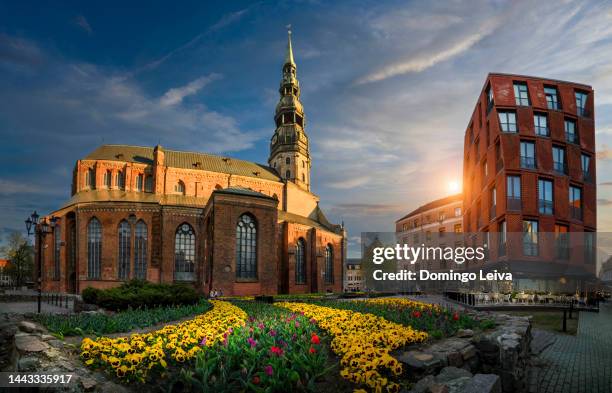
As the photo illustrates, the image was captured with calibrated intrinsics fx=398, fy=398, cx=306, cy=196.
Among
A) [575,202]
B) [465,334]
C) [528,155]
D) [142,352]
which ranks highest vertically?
[528,155]

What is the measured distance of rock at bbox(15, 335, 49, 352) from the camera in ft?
25.0

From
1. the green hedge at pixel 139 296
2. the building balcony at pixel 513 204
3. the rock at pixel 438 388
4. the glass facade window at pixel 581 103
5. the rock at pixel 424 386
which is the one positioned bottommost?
the green hedge at pixel 139 296

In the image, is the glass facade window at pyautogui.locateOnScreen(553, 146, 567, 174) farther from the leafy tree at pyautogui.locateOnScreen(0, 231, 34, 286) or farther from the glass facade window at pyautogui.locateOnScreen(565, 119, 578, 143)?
the leafy tree at pyautogui.locateOnScreen(0, 231, 34, 286)

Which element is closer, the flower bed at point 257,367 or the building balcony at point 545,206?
the flower bed at point 257,367

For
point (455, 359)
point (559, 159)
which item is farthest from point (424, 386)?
point (559, 159)

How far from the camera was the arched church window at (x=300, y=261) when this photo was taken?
4856cm

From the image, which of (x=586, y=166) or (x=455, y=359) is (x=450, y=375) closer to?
(x=455, y=359)

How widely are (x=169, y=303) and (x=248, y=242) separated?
65.9 feet

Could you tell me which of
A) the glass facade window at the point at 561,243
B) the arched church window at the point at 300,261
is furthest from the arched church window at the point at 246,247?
the glass facade window at the point at 561,243

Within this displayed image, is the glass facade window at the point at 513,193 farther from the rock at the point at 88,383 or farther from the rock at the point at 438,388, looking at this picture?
the rock at the point at 88,383

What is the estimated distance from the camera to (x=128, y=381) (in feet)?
22.2

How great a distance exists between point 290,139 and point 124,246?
29470mm

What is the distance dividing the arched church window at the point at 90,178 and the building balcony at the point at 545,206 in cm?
4718

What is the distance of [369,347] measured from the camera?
24.5 feet
